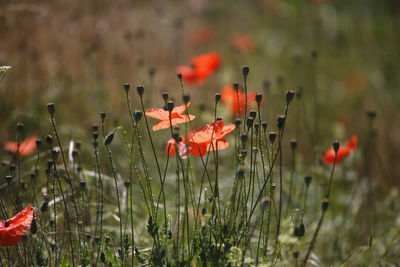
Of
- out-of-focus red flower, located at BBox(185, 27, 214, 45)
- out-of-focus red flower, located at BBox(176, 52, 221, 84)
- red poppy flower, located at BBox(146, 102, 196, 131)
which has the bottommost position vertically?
red poppy flower, located at BBox(146, 102, 196, 131)

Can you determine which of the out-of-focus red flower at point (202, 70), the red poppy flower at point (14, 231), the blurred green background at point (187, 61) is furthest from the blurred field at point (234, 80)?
the red poppy flower at point (14, 231)

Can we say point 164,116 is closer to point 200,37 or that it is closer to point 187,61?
point 187,61

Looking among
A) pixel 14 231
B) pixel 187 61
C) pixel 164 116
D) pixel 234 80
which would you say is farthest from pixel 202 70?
pixel 187 61

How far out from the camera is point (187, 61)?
525 cm

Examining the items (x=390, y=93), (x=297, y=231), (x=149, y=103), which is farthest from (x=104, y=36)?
(x=297, y=231)

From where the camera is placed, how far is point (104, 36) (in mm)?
3910

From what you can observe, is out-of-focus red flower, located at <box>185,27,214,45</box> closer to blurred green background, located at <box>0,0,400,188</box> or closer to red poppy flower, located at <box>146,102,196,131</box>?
blurred green background, located at <box>0,0,400,188</box>

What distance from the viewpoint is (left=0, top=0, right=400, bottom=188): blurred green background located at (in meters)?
3.28

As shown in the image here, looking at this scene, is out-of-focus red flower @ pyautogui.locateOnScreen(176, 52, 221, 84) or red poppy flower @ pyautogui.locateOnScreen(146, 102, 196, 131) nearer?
red poppy flower @ pyautogui.locateOnScreen(146, 102, 196, 131)

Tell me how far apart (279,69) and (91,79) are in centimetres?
226

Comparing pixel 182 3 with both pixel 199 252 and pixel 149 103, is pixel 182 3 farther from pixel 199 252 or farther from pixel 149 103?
pixel 199 252

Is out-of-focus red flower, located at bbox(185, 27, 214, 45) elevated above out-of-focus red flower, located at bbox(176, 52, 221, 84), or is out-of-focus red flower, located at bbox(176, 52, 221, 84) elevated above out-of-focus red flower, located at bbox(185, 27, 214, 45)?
out-of-focus red flower, located at bbox(185, 27, 214, 45)

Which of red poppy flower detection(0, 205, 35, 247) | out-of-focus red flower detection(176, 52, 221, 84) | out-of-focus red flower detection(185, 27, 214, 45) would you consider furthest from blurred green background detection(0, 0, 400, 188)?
red poppy flower detection(0, 205, 35, 247)

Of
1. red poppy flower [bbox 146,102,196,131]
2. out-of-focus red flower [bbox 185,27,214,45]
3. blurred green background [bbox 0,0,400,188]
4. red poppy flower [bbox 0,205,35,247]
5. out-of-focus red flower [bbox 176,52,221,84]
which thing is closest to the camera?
red poppy flower [bbox 0,205,35,247]
